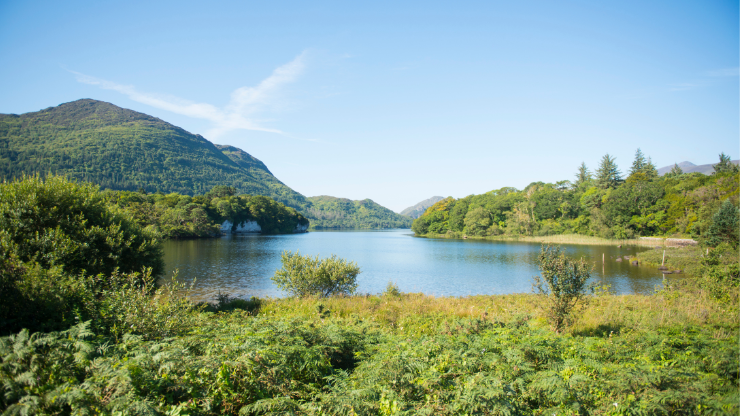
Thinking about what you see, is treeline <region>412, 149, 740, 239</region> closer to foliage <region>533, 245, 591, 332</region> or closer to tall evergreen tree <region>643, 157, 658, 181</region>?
tall evergreen tree <region>643, 157, 658, 181</region>

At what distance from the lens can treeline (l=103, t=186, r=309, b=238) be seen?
236 ft

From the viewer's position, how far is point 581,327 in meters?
9.96

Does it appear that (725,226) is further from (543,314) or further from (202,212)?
(202,212)

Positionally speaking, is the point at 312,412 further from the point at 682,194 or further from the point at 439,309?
the point at 682,194

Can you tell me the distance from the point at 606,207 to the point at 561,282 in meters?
82.7

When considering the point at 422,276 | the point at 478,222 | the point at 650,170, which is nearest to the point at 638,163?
the point at 650,170

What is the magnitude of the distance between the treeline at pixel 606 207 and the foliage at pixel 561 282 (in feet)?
166

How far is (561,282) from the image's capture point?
8.95 m

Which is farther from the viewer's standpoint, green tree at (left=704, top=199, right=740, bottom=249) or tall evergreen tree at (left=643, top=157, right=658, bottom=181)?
tall evergreen tree at (left=643, top=157, right=658, bottom=181)

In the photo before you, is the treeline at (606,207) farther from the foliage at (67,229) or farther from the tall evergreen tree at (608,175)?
the foliage at (67,229)

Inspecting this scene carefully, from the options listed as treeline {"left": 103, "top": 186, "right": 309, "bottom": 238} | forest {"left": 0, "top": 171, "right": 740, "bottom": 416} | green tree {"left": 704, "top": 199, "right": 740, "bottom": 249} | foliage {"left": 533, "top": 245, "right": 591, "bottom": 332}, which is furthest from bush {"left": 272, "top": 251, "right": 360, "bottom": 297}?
green tree {"left": 704, "top": 199, "right": 740, "bottom": 249}

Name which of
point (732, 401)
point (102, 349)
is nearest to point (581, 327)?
point (732, 401)

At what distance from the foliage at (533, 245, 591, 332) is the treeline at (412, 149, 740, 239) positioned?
166 feet

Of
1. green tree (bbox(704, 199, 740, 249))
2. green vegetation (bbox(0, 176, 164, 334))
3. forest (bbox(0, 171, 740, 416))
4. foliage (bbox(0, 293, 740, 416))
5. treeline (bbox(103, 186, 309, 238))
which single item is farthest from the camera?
treeline (bbox(103, 186, 309, 238))
